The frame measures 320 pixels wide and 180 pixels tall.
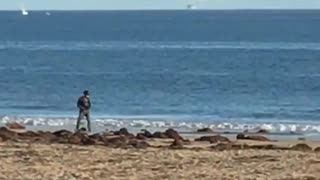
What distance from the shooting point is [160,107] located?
45.2 meters

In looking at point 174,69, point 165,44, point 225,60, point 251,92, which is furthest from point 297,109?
point 165,44

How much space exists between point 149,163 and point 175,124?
50.4 feet

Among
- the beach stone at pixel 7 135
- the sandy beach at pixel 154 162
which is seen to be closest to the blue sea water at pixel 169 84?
the beach stone at pixel 7 135

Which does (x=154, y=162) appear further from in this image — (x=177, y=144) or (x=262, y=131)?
(x=262, y=131)

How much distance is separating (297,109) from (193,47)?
63.5 metres

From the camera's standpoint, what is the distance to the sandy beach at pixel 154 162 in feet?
60.9

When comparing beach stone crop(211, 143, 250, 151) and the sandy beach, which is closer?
the sandy beach

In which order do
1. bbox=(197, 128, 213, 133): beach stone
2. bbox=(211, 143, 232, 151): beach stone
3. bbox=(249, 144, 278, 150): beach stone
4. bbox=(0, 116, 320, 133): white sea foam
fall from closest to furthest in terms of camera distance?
1. bbox=(211, 143, 232, 151): beach stone
2. bbox=(249, 144, 278, 150): beach stone
3. bbox=(197, 128, 213, 133): beach stone
4. bbox=(0, 116, 320, 133): white sea foam

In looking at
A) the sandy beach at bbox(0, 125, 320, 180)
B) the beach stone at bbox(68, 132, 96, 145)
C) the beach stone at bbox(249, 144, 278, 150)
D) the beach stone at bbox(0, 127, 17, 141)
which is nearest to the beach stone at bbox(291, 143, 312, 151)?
the sandy beach at bbox(0, 125, 320, 180)

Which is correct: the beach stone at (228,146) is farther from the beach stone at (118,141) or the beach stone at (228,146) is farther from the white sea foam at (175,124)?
the white sea foam at (175,124)

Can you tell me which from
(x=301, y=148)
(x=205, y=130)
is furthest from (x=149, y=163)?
(x=205, y=130)

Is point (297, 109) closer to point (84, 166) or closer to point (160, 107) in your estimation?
point (160, 107)

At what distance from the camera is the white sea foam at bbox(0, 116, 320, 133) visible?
33.9 m

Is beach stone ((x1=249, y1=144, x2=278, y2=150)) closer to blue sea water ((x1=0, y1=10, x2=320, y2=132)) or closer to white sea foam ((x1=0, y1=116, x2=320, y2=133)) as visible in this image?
white sea foam ((x1=0, y1=116, x2=320, y2=133))
